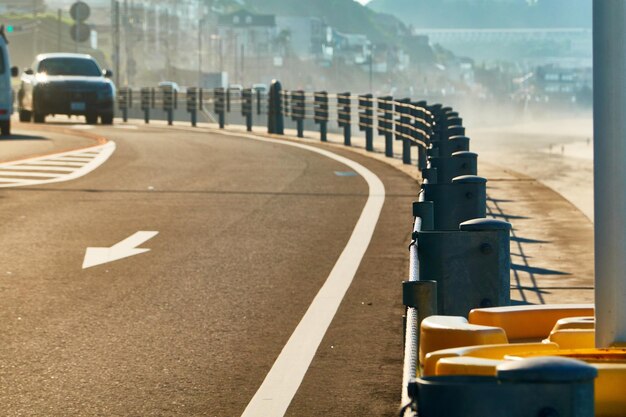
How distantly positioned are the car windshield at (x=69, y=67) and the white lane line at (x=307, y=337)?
97.4ft

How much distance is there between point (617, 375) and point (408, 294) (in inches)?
52.3

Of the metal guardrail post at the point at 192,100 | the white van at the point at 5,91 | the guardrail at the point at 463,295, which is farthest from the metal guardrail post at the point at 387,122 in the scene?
the metal guardrail post at the point at 192,100

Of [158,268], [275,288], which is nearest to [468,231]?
[275,288]

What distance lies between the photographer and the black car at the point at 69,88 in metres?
42.1

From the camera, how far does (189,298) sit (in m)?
9.87

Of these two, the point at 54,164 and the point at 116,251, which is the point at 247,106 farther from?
the point at 116,251

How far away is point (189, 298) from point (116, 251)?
2.79 metres

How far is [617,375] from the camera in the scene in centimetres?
356

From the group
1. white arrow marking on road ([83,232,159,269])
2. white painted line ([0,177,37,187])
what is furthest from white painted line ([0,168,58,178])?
white arrow marking on road ([83,232,159,269])

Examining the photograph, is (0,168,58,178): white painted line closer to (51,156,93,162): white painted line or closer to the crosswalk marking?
the crosswalk marking

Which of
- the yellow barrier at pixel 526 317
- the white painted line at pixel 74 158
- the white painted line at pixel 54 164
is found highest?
the yellow barrier at pixel 526 317

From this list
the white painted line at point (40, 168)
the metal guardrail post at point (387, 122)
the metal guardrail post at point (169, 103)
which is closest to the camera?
the white painted line at point (40, 168)

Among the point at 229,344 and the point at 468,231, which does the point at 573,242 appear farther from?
the point at 468,231

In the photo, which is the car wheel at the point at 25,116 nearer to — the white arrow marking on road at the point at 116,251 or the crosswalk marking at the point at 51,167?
the crosswalk marking at the point at 51,167
